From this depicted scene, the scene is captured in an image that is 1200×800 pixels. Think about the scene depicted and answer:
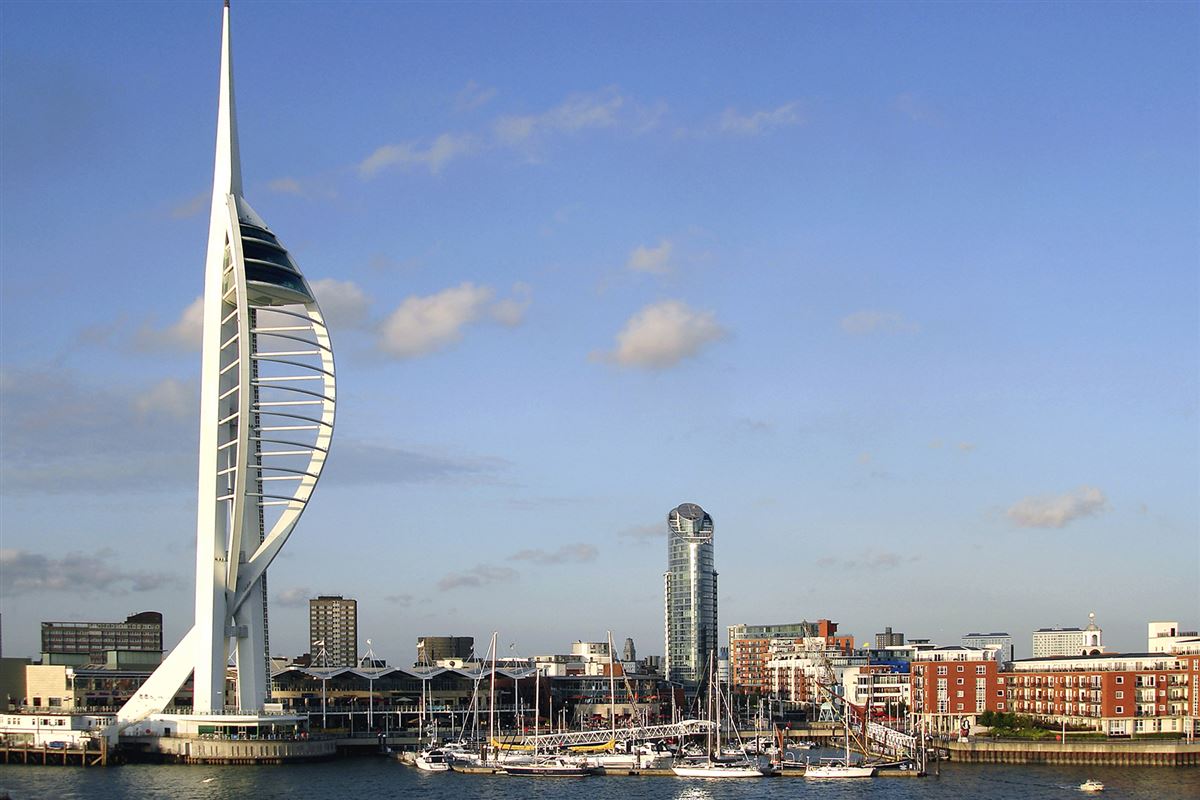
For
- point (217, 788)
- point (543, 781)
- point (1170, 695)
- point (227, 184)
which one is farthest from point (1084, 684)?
point (227, 184)

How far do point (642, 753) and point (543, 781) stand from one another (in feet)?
30.3

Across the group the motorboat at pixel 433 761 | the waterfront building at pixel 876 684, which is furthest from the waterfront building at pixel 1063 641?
the motorboat at pixel 433 761

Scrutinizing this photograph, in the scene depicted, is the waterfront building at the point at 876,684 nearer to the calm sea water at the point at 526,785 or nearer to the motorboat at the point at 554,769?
the calm sea water at the point at 526,785

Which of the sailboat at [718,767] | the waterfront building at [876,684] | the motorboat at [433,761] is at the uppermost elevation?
the sailboat at [718,767]

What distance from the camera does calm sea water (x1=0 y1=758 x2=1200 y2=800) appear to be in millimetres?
81750

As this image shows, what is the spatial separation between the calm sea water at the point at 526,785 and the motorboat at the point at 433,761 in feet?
4.25

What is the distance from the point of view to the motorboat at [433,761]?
103188 millimetres

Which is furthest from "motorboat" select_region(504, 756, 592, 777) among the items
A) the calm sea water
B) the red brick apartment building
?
the red brick apartment building

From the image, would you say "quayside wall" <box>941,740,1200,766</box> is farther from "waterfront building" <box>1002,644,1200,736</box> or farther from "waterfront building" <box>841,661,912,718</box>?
"waterfront building" <box>841,661,912,718</box>

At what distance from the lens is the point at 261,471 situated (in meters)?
104

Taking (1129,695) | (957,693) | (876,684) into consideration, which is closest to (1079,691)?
(1129,695)

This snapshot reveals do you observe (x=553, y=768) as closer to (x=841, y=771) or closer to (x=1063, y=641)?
(x=841, y=771)

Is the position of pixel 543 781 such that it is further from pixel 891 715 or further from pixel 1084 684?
pixel 891 715

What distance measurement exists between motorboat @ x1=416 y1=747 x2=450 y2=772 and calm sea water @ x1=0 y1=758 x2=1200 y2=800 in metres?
1.30
